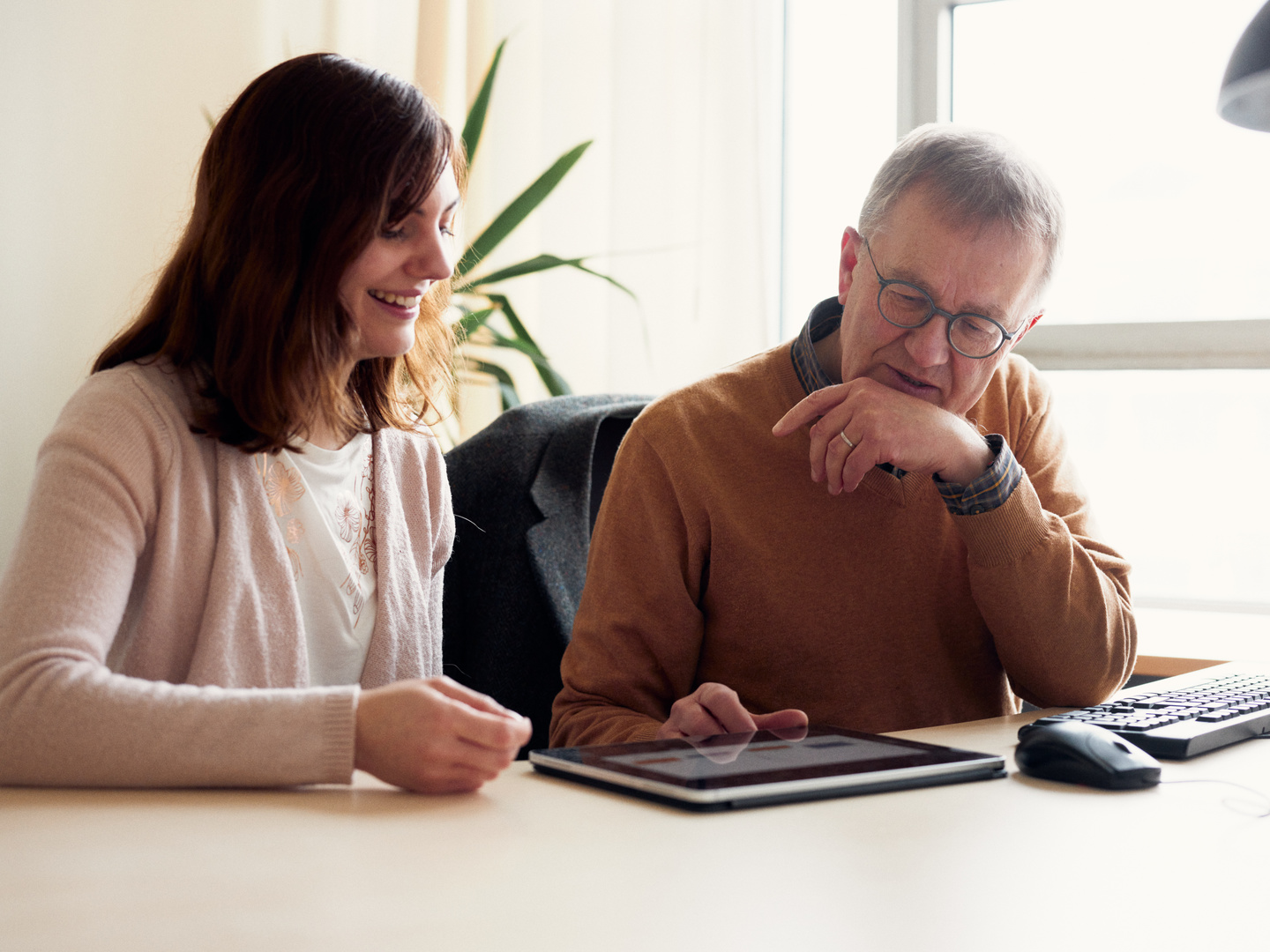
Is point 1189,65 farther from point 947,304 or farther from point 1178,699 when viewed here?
point 1178,699

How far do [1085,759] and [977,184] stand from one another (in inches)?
25.1

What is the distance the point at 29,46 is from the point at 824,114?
5.50 feet

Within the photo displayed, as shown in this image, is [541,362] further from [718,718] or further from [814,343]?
[718,718]

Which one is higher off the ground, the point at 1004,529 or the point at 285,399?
the point at 285,399

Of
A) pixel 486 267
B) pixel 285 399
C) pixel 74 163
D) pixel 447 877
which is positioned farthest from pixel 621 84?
pixel 447 877

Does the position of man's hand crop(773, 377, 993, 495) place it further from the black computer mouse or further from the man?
the black computer mouse

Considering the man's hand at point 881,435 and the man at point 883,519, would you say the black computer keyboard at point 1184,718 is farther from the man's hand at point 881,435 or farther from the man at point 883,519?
the man's hand at point 881,435

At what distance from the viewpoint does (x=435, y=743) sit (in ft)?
2.48

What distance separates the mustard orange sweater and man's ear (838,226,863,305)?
0.45 ft

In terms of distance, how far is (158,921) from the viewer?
1.73 ft

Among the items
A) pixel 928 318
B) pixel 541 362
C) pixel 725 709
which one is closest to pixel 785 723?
pixel 725 709

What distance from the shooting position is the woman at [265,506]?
77 cm

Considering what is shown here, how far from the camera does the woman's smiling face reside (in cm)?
113

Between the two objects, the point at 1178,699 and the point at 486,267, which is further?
the point at 486,267
